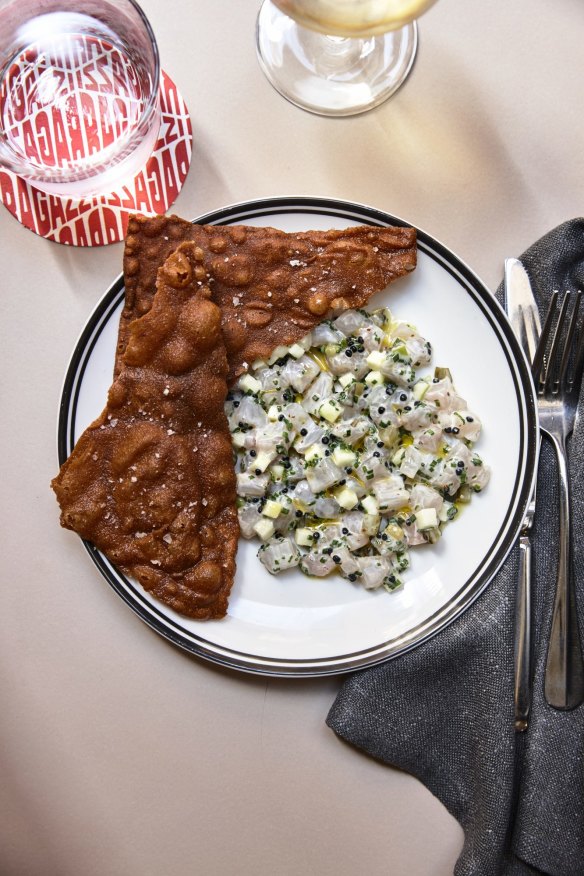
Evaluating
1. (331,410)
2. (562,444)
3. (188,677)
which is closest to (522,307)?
(562,444)

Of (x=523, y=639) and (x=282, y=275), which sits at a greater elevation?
(x=282, y=275)

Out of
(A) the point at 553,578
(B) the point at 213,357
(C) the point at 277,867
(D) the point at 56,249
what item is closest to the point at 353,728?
(C) the point at 277,867

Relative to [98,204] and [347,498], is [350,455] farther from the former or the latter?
[98,204]

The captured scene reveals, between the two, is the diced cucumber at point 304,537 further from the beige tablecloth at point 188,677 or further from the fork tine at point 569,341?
the fork tine at point 569,341

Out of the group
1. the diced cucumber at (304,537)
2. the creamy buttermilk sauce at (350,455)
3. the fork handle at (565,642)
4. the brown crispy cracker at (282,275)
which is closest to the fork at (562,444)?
the fork handle at (565,642)

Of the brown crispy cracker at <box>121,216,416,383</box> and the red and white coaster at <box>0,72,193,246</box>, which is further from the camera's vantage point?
the red and white coaster at <box>0,72,193,246</box>

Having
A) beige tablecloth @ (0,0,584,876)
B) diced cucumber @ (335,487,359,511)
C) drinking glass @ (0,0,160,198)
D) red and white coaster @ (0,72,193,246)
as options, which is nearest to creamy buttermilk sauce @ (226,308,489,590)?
diced cucumber @ (335,487,359,511)

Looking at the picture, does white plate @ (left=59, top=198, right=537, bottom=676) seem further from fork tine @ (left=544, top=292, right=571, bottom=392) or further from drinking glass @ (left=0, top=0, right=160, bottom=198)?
drinking glass @ (left=0, top=0, right=160, bottom=198)
